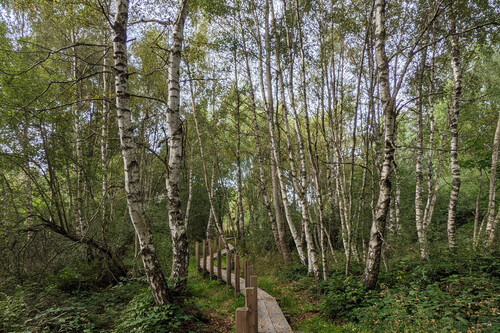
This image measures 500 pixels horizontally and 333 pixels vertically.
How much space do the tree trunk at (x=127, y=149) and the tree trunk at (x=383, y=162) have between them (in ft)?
13.5

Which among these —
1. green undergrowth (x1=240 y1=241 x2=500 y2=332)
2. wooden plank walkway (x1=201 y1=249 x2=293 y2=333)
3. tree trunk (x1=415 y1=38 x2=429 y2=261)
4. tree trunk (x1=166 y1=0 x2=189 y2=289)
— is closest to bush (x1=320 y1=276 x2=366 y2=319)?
green undergrowth (x1=240 y1=241 x2=500 y2=332)

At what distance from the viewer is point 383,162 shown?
4.67m

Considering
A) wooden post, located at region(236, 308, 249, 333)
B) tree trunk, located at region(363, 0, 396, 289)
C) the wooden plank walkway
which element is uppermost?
tree trunk, located at region(363, 0, 396, 289)

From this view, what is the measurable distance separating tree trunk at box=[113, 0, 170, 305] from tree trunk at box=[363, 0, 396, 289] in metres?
4.13

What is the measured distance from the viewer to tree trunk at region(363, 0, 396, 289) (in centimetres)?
457

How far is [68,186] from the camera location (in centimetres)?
657

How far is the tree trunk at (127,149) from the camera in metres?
3.73

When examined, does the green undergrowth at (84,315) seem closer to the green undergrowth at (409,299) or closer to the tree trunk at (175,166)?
the tree trunk at (175,166)

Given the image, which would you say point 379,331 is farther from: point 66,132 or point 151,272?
point 66,132

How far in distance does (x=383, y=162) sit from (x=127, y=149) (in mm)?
4770

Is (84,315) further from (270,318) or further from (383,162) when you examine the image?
(383,162)

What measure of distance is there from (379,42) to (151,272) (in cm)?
606

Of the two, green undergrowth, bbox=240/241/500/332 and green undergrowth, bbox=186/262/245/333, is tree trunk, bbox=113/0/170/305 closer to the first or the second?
green undergrowth, bbox=186/262/245/333

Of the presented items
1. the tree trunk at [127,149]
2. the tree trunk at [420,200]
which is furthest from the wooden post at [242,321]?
the tree trunk at [420,200]
